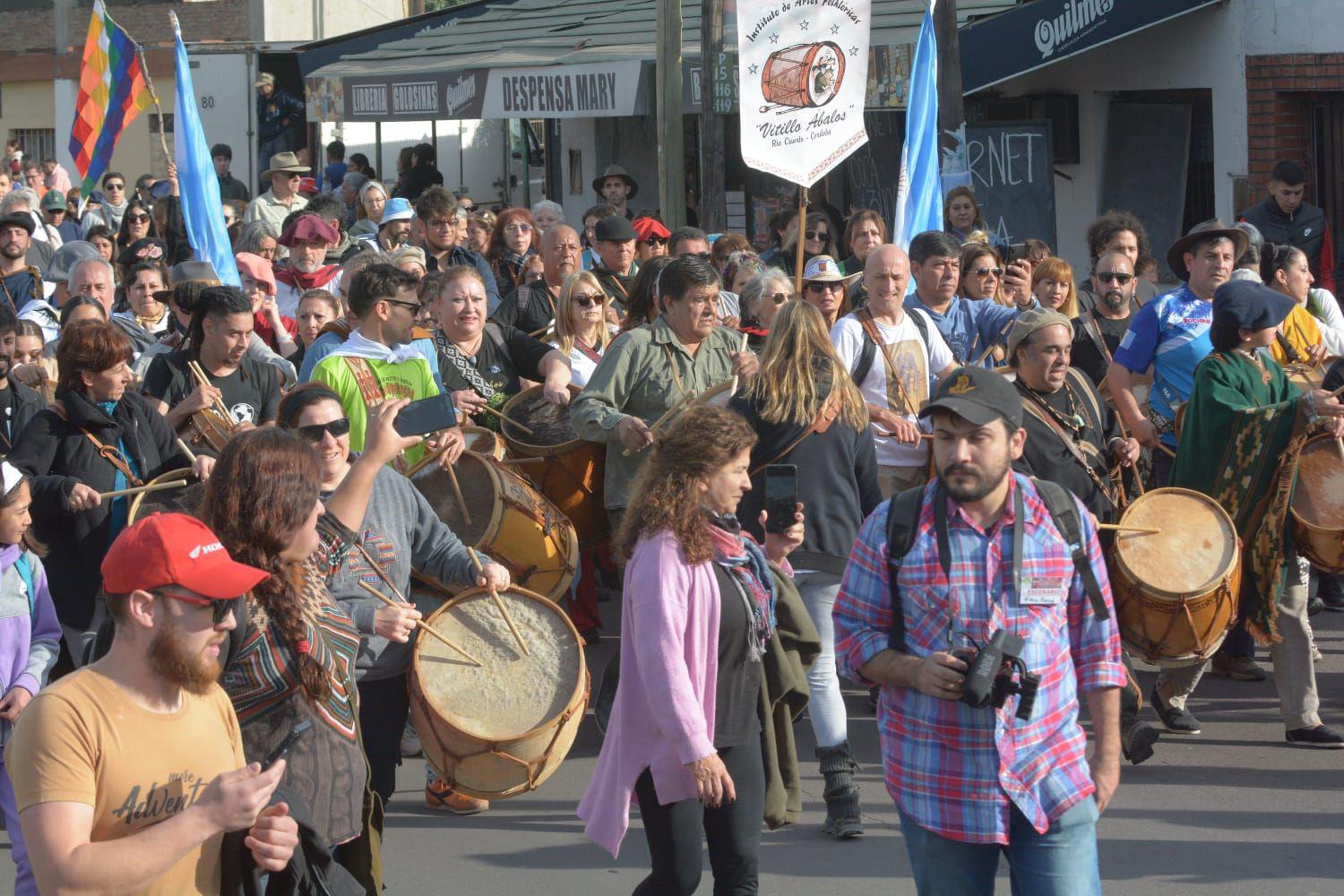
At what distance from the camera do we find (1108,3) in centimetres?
1441

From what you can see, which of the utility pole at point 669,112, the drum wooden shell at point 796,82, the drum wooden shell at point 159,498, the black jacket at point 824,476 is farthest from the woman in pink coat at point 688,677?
the utility pole at point 669,112

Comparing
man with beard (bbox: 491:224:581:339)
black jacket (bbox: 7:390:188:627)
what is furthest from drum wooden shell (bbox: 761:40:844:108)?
black jacket (bbox: 7:390:188:627)

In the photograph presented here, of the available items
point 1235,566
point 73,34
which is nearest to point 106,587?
point 1235,566

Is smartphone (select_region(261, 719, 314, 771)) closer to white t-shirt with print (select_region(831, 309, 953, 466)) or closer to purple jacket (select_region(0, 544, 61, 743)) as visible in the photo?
purple jacket (select_region(0, 544, 61, 743))

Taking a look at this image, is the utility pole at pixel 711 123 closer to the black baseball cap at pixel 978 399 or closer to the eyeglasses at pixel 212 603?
the black baseball cap at pixel 978 399

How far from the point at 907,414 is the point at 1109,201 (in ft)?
30.2

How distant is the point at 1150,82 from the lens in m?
15.5

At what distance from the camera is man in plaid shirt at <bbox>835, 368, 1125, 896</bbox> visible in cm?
385

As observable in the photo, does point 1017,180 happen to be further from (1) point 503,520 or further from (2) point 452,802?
(2) point 452,802

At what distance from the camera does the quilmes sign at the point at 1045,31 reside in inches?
567

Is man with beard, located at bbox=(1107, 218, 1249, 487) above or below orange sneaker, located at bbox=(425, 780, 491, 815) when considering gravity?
above

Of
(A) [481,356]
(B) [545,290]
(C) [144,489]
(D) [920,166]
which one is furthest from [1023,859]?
(D) [920,166]

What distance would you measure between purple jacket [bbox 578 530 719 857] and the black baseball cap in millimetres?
838

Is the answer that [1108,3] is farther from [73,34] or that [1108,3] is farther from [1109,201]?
[73,34]
